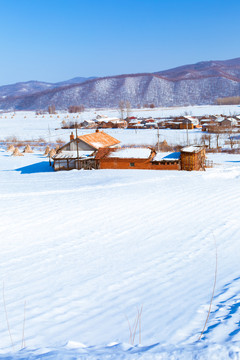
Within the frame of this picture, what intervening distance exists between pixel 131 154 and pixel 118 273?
58.2 ft

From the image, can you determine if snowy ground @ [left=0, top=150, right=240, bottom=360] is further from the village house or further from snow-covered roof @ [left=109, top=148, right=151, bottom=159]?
snow-covered roof @ [left=109, top=148, right=151, bottom=159]

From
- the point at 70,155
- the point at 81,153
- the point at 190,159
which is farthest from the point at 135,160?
the point at 81,153

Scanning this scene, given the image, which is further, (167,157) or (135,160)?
(167,157)

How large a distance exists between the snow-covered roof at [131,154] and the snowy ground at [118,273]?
904 centimetres

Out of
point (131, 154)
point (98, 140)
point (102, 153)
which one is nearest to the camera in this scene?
point (131, 154)

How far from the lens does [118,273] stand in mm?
7188

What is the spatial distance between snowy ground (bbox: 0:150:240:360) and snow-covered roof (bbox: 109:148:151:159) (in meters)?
9.04

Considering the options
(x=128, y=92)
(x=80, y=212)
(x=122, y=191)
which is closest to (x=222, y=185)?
(x=122, y=191)

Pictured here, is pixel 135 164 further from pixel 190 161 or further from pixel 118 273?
pixel 118 273

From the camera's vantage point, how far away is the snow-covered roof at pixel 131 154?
948 inches

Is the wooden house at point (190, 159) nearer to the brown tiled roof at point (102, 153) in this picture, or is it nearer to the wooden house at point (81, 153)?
the brown tiled roof at point (102, 153)

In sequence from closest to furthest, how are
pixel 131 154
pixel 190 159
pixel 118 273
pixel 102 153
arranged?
1. pixel 118 273
2. pixel 190 159
3. pixel 131 154
4. pixel 102 153

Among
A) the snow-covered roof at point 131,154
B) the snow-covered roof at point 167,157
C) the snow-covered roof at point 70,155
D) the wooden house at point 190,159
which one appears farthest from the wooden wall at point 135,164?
the snow-covered roof at point 70,155

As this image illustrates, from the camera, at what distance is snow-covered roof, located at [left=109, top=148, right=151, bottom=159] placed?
2408 centimetres
